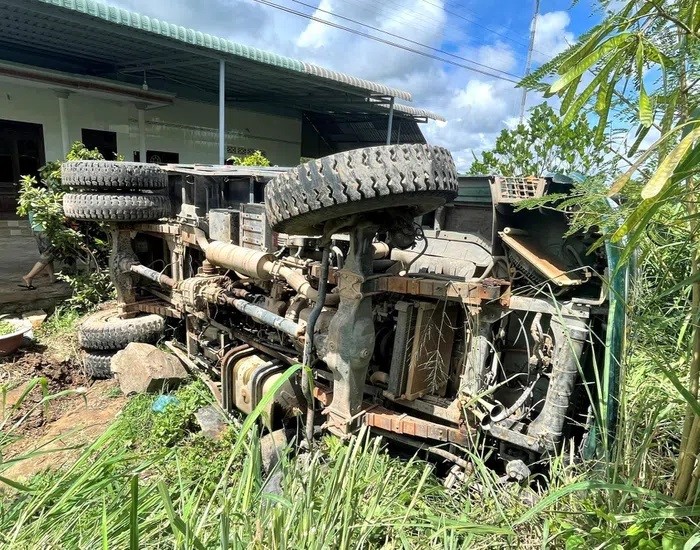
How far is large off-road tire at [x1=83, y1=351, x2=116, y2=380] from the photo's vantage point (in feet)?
14.9

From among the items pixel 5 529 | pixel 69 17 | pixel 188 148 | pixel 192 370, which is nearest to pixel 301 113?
pixel 188 148

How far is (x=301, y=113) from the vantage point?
16234mm

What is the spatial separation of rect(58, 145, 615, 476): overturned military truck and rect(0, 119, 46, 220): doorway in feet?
31.3

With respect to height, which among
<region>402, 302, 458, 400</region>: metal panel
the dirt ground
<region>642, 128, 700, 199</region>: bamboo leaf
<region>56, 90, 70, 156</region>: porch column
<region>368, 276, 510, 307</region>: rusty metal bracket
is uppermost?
<region>56, 90, 70, 156</region>: porch column

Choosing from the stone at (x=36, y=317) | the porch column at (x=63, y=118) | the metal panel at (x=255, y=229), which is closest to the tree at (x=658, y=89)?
the metal panel at (x=255, y=229)

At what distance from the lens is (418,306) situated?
2.32 m

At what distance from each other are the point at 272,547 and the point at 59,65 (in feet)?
40.1

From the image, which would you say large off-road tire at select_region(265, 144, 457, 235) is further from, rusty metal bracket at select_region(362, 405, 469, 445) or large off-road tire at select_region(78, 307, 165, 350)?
large off-road tire at select_region(78, 307, 165, 350)

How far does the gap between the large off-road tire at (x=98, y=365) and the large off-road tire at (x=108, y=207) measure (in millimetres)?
1437

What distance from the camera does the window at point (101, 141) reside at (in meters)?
10.7

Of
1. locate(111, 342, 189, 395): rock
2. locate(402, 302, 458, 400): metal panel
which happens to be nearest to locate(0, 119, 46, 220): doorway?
locate(111, 342, 189, 395): rock

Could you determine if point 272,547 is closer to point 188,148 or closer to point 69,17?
point 69,17

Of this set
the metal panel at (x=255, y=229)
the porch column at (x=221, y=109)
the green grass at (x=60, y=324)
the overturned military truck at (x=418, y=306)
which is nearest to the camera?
the overturned military truck at (x=418, y=306)

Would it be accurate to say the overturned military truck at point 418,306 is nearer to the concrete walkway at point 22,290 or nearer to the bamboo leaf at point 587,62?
the bamboo leaf at point 587,62
